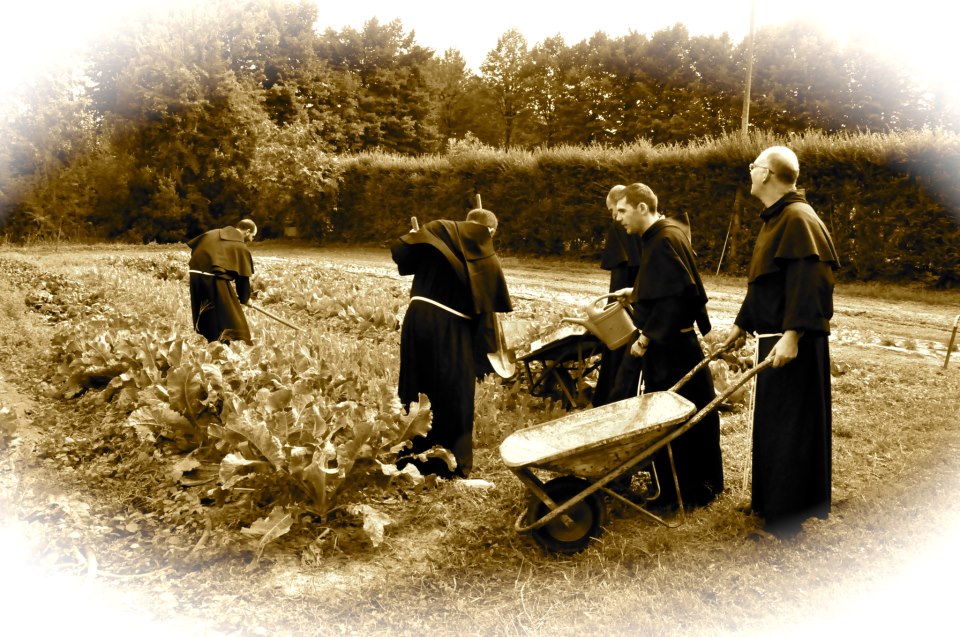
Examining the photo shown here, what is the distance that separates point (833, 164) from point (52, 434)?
1625 cm

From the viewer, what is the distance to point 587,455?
145 inches

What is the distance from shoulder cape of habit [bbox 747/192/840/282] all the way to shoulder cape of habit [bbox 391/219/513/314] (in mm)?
1729

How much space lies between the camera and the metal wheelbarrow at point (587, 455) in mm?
3693

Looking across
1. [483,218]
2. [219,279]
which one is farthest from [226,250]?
[483,218]

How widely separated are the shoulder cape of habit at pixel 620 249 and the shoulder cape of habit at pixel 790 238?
1860 millimetres

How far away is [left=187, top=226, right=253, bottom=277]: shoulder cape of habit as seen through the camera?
8.11 metres

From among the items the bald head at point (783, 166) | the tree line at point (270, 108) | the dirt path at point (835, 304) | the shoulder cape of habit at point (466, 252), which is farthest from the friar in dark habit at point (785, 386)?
the tree line at point (270, 108)

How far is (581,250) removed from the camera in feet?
69.9

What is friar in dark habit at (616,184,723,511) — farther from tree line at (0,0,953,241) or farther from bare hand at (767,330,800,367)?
tree line at (0,0,953,241)

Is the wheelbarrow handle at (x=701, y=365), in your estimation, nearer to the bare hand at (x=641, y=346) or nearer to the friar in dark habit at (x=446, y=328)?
the bare hand at (x=641, y=346)

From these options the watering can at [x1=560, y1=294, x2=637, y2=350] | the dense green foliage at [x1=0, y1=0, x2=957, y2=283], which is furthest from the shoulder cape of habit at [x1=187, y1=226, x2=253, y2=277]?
the dense green foliage at [x1=0, y1=0, x2=957, y2=283]

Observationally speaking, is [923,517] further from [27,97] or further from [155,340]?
[27,97]

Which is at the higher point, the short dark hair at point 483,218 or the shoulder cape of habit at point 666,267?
the short dark hair at point 483,218

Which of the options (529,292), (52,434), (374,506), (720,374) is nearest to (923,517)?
(720,374)
